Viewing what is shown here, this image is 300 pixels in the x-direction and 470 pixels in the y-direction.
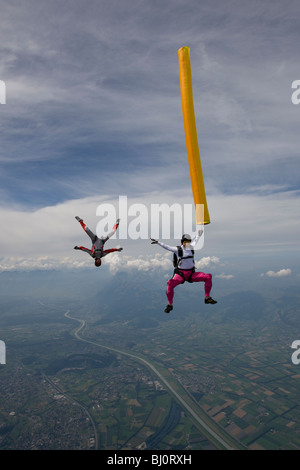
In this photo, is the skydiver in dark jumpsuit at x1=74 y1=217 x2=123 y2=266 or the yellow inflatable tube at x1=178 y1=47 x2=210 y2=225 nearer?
the yellow inflatable tube at x1=178 y1=47 x2=210 y2=225

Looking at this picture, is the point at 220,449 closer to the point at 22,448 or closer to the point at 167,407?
the point at 167,407

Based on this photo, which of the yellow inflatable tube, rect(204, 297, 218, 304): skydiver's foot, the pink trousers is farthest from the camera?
the pink trousers

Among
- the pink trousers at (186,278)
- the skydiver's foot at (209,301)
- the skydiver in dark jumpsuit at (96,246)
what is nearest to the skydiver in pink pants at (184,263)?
the pink trousers at (186,278)

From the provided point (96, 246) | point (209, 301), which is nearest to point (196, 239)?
point (209, 301)

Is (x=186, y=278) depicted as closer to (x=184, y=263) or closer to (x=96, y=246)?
(x=184, y=263)

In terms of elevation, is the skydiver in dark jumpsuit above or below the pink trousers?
above

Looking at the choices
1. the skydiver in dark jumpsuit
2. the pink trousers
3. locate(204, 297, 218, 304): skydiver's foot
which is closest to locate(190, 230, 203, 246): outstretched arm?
the pink trousers

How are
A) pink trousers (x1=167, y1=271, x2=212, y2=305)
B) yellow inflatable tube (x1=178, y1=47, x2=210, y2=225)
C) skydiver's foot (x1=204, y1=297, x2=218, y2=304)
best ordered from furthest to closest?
pink trousers (x1=167, y1=271, x2=212, y2=305)
skydiver's foot (x1=204, y1=297, x2=218, y2=304)
yellow inflatable tube (x1=178, y1=47, x2=210, y2=225)

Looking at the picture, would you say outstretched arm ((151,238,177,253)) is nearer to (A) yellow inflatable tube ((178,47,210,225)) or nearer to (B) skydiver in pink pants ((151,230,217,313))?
(B) skydiver in pink pants ((151,230,217,313))

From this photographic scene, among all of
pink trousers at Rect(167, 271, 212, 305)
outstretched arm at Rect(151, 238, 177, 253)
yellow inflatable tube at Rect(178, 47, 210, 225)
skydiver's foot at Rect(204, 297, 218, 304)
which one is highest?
yellow inflatable tube at Rect(178, 47, 210, 225)

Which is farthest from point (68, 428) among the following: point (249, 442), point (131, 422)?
point (249, 442)
